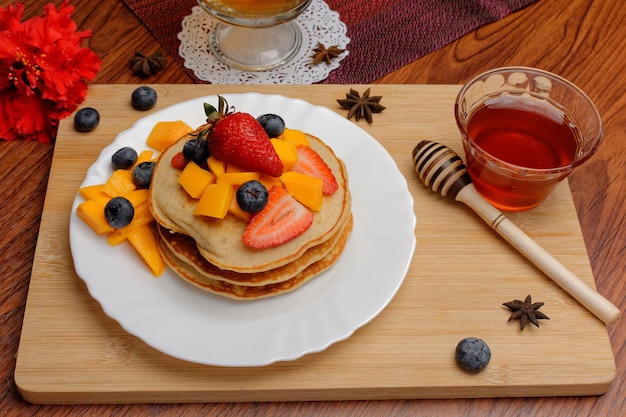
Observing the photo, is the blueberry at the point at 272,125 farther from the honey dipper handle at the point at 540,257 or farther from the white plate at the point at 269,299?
the honey dipper handle at the point at 540,257

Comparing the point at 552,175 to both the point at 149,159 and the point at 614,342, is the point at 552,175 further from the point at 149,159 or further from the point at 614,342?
the point at 149,159

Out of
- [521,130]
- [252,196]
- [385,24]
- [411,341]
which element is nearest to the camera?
[252,196]

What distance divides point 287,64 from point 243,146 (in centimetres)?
91

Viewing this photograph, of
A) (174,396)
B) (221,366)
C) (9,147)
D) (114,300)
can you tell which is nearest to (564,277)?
(221,366)

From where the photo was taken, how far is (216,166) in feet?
5.69

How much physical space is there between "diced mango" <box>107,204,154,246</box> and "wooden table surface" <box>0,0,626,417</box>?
0.30m

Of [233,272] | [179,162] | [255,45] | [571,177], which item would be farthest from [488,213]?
[255,45]

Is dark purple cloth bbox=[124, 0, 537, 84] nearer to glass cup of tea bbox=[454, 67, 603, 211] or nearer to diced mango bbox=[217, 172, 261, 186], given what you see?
glass cup of tea bbox=[454, 67, 603, 211]

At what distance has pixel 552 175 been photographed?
1.88m

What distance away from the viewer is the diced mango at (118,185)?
6.27 feet

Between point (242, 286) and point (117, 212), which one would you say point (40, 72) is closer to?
point (117, 212)

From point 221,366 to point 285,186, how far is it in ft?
1.54

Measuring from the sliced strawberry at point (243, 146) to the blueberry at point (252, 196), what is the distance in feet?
0.20

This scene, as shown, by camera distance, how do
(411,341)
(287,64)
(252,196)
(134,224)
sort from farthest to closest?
(287,64)
(134,224)
(411,341)
(252,196)
